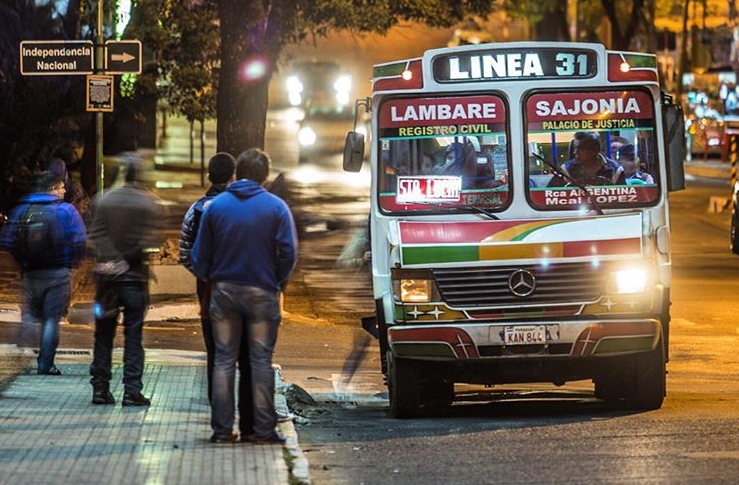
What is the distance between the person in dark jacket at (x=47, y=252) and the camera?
12.1 m

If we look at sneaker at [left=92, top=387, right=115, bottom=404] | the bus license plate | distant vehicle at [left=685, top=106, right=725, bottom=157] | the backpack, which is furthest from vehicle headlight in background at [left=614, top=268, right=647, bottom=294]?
distant vehicle at [left=685, top=106, right=725, bottom=157]

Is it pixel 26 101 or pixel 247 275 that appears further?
pixel 26 101

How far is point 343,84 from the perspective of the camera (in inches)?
2511

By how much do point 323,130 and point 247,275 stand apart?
46.4 meters

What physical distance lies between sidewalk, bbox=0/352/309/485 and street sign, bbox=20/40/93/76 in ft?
16.4

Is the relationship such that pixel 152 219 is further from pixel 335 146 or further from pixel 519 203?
pixel 335 146

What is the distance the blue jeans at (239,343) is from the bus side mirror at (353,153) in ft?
8.33

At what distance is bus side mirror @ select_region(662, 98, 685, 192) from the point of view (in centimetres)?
1138

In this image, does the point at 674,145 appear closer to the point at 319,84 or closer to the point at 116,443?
the point at 116,443

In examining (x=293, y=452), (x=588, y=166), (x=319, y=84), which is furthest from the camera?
(x=319, y=84)

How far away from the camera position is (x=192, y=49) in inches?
1072

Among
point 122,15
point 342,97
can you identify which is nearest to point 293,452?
point 122,15

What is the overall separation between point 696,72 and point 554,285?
68.4 m

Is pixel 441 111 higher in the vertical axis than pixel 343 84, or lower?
lower
